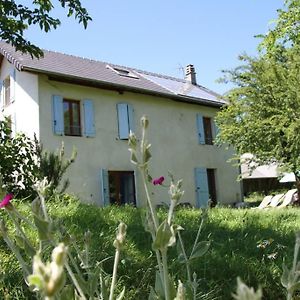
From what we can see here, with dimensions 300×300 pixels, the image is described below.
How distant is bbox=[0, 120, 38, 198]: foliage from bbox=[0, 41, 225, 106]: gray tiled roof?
223 inches

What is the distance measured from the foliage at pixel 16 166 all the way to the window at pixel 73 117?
5181mm

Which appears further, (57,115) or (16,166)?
(57,115)

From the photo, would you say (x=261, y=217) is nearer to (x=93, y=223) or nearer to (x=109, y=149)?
(x=93, y=223)

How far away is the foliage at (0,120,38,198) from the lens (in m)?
7.61

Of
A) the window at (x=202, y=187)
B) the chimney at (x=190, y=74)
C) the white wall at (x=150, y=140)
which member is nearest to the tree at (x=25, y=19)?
the white wall at (x=150, y=140)

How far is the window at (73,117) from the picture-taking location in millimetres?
13773

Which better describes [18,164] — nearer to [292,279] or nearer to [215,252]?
[215,252]

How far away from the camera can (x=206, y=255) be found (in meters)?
3.54

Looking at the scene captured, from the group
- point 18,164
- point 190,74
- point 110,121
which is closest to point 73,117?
point 110,121

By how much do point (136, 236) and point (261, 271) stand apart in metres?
1.25

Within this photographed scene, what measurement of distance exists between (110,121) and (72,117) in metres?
1.42

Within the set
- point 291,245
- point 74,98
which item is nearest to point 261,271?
point 291,245

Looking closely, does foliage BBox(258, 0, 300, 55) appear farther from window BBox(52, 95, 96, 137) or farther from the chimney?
the chimney

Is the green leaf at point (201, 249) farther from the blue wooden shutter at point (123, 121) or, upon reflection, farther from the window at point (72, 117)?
the blue wooden shutter at point (123, 121)
